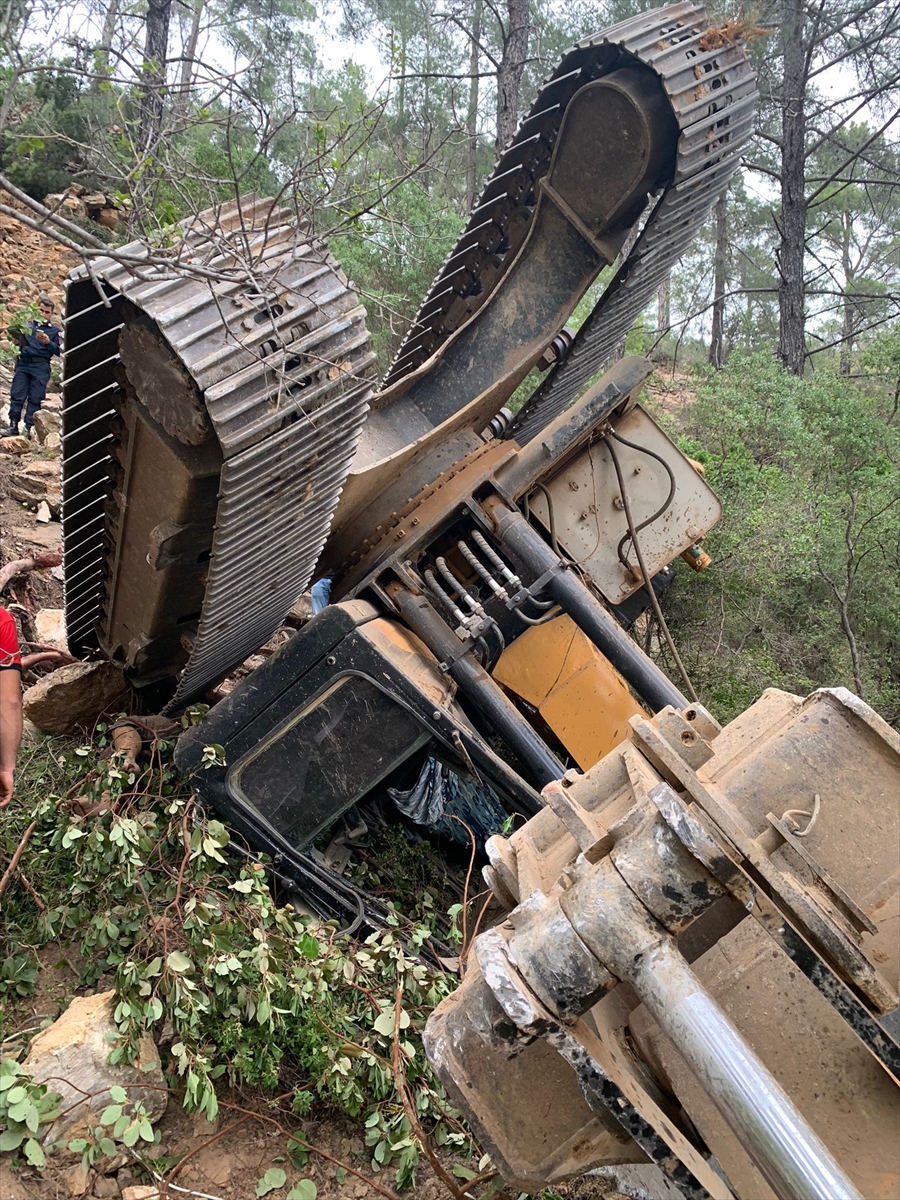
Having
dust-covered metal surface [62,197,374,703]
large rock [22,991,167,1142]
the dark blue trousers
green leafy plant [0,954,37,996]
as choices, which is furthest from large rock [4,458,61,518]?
large rock [22,991,167,1142]

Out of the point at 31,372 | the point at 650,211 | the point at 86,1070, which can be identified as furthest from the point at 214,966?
the point at 31,372

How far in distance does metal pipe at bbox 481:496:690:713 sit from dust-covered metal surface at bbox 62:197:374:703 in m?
1.08

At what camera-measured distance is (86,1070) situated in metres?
3.02

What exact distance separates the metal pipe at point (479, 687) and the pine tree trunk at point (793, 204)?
305 inches

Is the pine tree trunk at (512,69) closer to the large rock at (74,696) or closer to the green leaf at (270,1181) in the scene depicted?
the large rock at (74,696)

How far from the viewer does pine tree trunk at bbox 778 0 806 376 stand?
1083 cm

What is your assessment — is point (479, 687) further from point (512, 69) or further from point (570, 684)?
point (512, 69)

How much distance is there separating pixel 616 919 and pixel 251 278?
236 cm

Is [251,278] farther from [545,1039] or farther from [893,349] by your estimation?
[893,349]

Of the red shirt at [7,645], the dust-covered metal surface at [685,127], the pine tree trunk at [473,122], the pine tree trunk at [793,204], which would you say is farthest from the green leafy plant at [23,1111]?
the pine tree trunk at [473,122]

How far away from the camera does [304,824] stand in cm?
416

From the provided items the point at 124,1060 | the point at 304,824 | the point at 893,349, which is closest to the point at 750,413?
the point at 893,349

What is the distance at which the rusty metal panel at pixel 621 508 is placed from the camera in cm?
566

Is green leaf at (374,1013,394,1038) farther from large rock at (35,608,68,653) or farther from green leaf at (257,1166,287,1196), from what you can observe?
large rock at (35,608,68,653)
